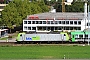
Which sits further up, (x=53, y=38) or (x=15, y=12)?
(x=15, y=12)

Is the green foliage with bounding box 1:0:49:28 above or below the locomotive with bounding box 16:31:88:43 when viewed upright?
above

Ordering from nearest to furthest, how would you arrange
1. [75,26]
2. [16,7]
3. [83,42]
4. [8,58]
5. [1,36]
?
[8,58]
[83,42]
[1,36]
[75,26]
[16,7]

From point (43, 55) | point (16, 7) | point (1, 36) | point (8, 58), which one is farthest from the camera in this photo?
point (16, 7)

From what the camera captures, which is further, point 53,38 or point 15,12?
point 15,12

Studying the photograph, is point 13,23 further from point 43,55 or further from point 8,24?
point 43,55

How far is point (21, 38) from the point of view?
193ft

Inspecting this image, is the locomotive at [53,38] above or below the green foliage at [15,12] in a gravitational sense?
below

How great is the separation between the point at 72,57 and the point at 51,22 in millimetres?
44310

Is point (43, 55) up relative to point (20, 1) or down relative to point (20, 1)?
down

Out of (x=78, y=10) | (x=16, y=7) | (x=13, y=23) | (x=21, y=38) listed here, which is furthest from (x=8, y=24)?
(x=78, y=10)

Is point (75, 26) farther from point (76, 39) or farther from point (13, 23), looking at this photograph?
point (76, 39)

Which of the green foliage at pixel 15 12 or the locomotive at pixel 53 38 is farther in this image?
the green foliage at pixel 15 12

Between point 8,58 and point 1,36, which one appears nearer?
point 8,58

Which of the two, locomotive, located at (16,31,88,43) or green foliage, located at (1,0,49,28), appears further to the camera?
green foliage, located at (1,0,49,28)
